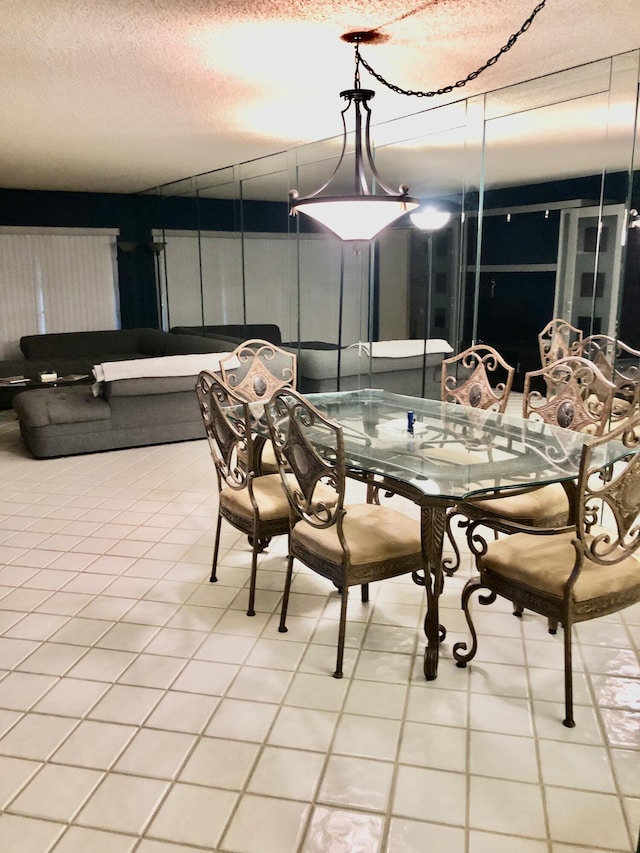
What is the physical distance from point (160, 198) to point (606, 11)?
21.9 feet

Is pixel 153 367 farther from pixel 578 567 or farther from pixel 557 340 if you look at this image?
pixel 578 567

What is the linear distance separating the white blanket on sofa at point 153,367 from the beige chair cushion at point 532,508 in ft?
9.53

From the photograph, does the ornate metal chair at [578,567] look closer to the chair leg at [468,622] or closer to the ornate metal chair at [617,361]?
the chair leg at [468,622]

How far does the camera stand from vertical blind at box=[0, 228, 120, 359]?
8.12 m

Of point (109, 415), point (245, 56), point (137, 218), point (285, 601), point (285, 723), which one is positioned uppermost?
point (245, 56)

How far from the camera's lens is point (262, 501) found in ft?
9.18

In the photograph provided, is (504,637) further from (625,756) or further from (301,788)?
(301,788)

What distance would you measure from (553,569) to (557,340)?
330 centimetres

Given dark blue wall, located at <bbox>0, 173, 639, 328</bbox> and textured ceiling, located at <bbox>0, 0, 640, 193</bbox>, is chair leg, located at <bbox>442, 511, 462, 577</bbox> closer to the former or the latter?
textured ceiling, located at <bbox>0, 0, 640, 193</bbox>

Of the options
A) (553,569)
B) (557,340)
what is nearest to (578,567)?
(553,569)

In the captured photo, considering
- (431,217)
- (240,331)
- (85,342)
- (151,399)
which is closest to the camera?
(431,217)

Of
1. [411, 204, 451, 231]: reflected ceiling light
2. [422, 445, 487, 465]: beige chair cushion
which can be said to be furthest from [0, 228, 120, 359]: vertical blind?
[422, 445, 487, 465]: beige chair cushion

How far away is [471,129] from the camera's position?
4.53 meters

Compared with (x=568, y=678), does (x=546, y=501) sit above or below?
above
